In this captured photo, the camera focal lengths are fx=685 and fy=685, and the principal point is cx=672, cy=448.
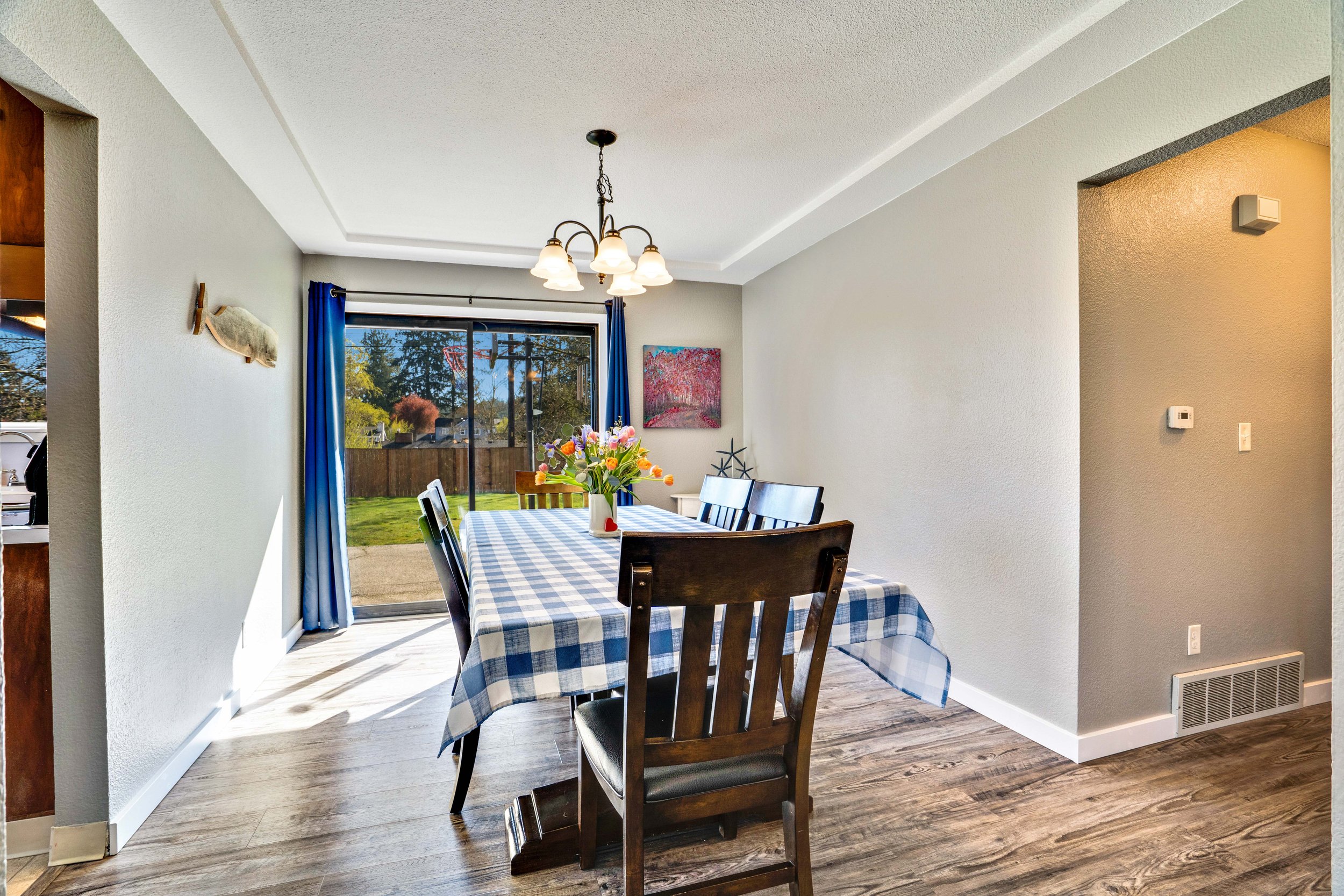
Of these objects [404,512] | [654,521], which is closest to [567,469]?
[654,521]

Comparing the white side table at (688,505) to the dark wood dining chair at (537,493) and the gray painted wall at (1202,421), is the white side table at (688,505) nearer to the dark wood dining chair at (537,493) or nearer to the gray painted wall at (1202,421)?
the dark wood dining chair at (537,493)

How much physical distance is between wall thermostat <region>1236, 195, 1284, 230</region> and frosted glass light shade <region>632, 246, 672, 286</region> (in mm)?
2172

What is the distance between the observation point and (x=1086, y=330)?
2381 millimetres

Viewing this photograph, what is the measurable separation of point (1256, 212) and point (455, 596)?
10.4 feet

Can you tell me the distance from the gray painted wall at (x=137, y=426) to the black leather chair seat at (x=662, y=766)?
57.1 inches

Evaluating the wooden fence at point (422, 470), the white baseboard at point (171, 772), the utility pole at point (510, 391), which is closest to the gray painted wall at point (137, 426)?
the white baseboard at point (171, 772)

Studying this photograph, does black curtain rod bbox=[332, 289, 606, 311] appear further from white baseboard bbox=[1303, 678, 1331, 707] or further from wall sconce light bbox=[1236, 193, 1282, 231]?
white baseboard bbox=[1303, 678, 1331, 707]

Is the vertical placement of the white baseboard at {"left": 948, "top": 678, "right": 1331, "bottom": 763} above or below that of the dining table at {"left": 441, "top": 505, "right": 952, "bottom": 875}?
below

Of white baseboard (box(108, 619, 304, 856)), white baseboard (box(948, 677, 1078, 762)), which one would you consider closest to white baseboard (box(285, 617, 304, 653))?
white baseboard (box(108, 619, 304, 856))

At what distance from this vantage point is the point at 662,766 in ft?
4.66

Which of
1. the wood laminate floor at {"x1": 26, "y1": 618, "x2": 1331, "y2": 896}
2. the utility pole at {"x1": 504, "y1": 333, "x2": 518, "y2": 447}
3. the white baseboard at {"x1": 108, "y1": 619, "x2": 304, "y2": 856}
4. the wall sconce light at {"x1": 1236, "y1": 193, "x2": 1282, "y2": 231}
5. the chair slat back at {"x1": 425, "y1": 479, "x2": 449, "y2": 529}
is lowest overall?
the wood laminate floor at {"x1": 26, "y1": 618, "x2": 1331, "y2": 896}

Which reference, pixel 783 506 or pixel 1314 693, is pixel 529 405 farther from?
pixel 1314 693

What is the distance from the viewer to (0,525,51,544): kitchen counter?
6.29 ft

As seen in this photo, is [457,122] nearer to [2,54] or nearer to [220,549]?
[2,54]
